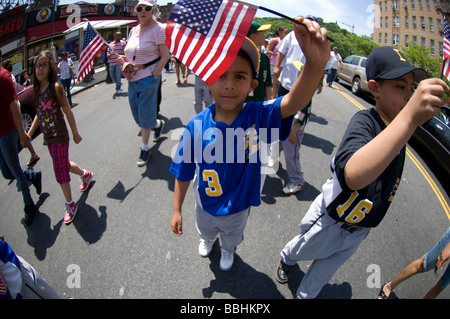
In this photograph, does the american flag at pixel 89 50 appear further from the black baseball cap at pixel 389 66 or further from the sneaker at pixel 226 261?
the black baseball cap at pixel 389 66

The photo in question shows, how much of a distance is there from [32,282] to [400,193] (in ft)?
15.1

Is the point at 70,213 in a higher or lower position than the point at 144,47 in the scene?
lower

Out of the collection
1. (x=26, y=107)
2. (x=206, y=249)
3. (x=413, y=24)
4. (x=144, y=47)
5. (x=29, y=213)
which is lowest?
(x=26, y=107)

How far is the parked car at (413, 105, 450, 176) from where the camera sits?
178 inches

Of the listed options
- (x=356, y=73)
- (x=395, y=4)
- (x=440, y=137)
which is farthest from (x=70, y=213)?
(x=395, y=4)

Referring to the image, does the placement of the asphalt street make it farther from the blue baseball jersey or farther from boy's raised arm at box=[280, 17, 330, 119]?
boy's raised arm at box=[280, 17, 330, 119]

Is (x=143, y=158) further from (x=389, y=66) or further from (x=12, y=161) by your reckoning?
(x=389, y=66)

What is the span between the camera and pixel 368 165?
971 millimetres

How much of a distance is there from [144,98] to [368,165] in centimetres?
359

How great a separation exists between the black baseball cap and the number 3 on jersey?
1.13 meters

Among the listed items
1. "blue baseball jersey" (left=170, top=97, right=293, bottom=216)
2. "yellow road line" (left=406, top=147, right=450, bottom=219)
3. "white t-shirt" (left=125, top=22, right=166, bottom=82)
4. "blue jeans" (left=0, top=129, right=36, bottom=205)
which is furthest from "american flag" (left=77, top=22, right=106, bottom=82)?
"yellow road line" (left=406, top=147, right=450, bottom=219)

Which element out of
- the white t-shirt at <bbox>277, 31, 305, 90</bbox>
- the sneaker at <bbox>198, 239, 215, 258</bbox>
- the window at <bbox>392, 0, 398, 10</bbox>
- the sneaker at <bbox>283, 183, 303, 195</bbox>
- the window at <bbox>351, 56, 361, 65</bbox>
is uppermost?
the window at <bbox>392, 0, 398, 10</bbox>

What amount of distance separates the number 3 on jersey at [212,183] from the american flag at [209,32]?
0.69 meters
